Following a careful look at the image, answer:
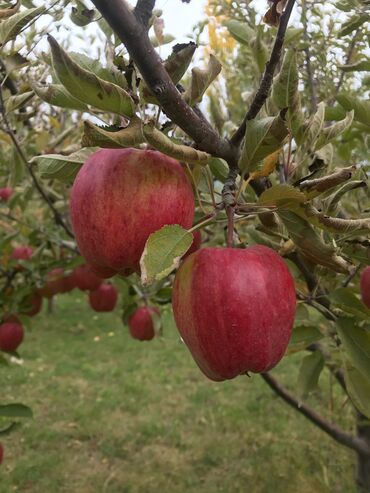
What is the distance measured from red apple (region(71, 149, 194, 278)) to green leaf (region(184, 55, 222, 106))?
0.09 metres

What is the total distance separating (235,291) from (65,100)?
35 cm

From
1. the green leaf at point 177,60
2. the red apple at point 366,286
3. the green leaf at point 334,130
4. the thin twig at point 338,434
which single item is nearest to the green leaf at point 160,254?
the green leaf at point 177,60

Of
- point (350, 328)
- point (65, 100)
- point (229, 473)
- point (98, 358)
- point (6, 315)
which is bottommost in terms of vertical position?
point (98, 358)

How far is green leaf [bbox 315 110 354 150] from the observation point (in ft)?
2.70

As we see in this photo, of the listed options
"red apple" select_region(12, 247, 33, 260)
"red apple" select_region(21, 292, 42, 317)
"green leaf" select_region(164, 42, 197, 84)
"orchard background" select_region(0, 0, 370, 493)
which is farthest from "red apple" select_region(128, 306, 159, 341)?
"green leaf" select_region(164, 42, 197, 84)

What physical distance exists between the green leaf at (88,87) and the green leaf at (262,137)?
16cm

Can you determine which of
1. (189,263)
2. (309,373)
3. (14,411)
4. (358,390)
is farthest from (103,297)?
(189,263)

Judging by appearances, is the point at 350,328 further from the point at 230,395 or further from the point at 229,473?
the point at 230,395

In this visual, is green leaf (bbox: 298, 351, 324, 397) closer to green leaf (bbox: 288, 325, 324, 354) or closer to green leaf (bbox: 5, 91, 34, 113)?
green leaf (bbox: 288, 325, 324, 354)

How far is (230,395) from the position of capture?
4363 millimetres

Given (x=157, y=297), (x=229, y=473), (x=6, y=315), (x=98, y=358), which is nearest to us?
(x=157, y=297)

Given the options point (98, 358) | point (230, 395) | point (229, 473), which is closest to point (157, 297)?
point (229, 473)

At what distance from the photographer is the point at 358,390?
1119mm

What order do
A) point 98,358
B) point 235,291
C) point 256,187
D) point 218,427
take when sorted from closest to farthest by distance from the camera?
point 235,291
point 256,187
point 218,427
point 98,358
